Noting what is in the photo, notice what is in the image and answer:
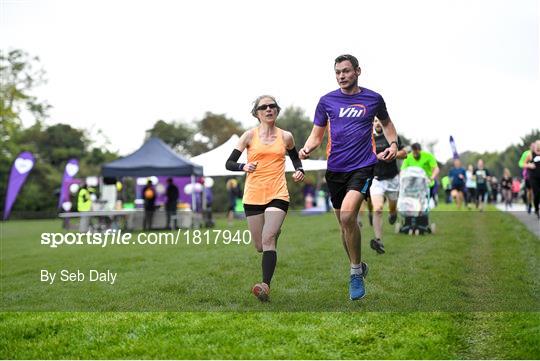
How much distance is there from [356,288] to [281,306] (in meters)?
0.63

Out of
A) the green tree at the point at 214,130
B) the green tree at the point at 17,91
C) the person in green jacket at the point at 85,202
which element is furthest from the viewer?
the person in green jacket at the point at 85,202

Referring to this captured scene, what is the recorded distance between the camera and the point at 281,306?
549cm

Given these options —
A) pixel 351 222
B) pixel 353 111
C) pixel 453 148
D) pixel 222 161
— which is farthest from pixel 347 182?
pixel 222 161

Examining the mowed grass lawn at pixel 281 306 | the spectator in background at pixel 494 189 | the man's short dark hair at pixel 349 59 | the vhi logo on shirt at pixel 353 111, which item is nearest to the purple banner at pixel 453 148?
the mowed grass lawn at pixel 281 306

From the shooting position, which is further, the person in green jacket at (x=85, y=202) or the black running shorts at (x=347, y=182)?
the person in green jacket at (x=85, y=202)

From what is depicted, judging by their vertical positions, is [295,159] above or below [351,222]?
above

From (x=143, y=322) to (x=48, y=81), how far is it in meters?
3.18

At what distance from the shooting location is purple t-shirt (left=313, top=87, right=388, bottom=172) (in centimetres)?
525

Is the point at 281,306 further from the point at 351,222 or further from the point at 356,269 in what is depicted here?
the point at 351,222

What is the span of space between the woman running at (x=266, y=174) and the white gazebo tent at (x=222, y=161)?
262 millimetres

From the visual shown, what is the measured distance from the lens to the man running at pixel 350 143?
17.2 ft

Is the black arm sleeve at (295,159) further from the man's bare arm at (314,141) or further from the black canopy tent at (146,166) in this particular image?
the black canopy tent at (146,166)

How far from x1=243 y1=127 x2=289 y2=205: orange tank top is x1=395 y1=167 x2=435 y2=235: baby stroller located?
5834 mm

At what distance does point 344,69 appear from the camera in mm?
5230
